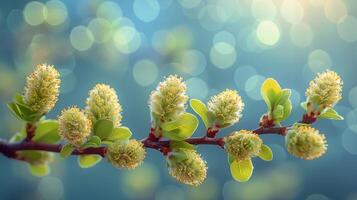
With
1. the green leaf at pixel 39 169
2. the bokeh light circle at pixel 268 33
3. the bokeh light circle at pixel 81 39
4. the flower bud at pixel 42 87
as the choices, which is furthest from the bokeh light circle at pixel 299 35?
the flower bud at pixel 42 87

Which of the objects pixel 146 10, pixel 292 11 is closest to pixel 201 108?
pixel 146 10

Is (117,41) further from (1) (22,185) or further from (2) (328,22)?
(2) (328,22)

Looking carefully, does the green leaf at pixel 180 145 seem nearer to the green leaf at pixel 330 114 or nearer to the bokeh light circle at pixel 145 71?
the green leaf at pixel 330 114

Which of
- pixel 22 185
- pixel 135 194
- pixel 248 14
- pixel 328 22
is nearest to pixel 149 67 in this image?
pixel 135 194

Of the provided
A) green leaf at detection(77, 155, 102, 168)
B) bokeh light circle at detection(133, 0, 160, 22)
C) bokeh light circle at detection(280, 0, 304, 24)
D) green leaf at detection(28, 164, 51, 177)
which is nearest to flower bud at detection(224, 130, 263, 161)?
green leaf at detection(77, 155, 102, 168)

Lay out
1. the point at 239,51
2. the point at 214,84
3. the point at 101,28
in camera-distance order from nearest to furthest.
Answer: the point at 101,28 → the point at 214,84 → the point at 239,51

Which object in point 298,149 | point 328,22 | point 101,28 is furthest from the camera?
point 328,22

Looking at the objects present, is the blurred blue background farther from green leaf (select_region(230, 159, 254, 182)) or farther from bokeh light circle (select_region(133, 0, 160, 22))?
green leaf (select_region(230, 159, 254, 182))

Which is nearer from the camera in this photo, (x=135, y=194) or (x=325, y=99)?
(x=325, y=99)
